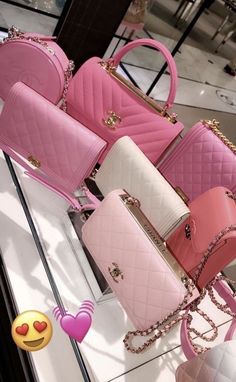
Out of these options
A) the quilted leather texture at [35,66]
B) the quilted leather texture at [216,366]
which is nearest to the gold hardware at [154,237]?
the quilted leather texture at [216,366]

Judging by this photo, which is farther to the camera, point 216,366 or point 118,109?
point 118,109

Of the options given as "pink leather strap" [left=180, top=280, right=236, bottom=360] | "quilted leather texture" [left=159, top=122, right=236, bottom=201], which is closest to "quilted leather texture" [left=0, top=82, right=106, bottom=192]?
"quilted leather texture" [left=159, top=122, right=236, bottom=201]

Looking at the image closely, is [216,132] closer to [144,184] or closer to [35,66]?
[144,184]

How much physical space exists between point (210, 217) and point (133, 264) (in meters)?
0.19

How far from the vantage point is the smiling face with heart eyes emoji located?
2.32ft

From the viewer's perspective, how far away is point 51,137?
2.98ft

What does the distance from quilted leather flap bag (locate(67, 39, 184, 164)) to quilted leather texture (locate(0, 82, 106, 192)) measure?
7.1 inches

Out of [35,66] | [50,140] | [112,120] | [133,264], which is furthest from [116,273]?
[35,66]

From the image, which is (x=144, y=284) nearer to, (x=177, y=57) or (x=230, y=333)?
(x=230, y=333)

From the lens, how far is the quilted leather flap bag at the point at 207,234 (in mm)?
720

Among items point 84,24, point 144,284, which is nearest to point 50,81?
point 144,284

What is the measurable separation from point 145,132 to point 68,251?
1.31ft

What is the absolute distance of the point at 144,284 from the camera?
2.36 feet

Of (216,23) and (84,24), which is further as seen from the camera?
(216,23)
